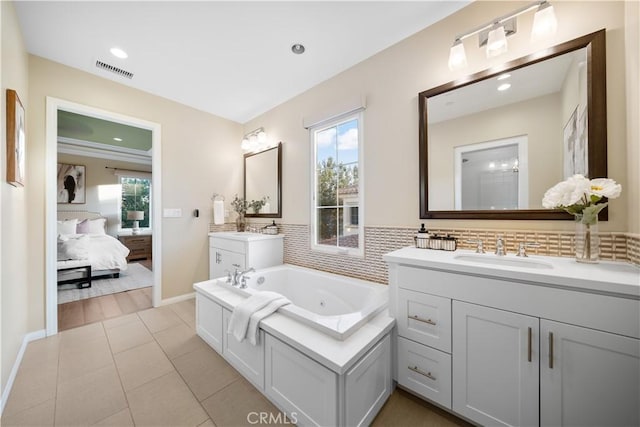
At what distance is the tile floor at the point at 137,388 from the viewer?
127 cm

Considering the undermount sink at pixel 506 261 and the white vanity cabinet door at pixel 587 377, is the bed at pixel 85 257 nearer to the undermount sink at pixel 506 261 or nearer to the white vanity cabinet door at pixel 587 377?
the undermount sink at pixel 506 261

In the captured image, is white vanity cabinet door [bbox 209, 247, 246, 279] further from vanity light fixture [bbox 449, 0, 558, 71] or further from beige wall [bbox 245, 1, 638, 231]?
vanity light fixture [bbox 449, 0, 558, 71]

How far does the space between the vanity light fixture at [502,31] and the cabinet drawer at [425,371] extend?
178 centimetres

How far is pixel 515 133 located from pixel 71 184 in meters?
7.07

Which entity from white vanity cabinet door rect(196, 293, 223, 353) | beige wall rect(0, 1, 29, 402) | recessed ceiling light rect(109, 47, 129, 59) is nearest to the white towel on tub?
white vanity cabinet door rect(196, 293, 223, 353)

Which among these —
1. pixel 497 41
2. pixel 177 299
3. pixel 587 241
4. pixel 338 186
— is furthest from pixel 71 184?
pixel 587 241

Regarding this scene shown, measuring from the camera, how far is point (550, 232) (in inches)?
52.7

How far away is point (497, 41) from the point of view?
141 centimetres

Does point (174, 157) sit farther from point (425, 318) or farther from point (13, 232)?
point (425, 318)

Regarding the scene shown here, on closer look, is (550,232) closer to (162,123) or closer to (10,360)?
(10,360)

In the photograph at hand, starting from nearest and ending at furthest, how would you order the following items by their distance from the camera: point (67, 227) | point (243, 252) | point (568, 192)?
point (568, 192) < point (243, 252) < point (67, 227)

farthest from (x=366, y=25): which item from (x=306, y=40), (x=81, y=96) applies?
(x=81, y=96)

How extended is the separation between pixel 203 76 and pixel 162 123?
33.6 inches

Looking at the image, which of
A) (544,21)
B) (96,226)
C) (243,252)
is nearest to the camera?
(544,21)
